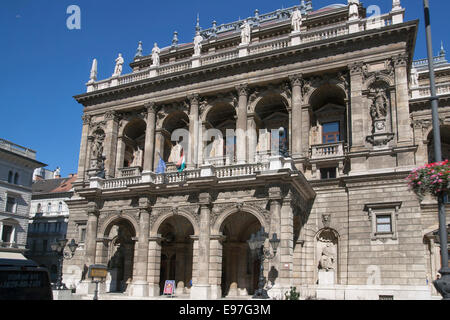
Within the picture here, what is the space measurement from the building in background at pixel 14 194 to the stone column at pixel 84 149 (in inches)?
670

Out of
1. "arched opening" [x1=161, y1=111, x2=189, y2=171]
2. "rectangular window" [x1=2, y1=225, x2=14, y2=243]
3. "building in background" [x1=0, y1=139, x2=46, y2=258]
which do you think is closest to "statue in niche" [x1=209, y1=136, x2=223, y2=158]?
"arched opening" [x1=161, y1=111, x2=189, y2=171]

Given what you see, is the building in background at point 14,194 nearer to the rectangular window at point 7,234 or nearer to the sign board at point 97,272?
the rectangular window at point 7,234

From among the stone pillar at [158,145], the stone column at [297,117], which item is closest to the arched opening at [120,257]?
the stone pillar at [158,145]

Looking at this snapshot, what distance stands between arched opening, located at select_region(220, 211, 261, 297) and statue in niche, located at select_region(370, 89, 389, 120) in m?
10.3

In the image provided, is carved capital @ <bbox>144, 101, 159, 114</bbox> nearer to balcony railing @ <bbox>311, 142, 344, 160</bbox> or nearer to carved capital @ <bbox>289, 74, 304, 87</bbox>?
carved capital @ <bbox>289, 74, 304, 87</bbox>

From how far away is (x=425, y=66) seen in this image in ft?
131

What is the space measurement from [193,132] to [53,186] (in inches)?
1834

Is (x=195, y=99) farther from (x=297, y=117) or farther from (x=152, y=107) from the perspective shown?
(x=297, y=117)

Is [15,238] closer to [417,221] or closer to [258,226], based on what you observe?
[258,226]

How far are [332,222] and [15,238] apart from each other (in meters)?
38.6

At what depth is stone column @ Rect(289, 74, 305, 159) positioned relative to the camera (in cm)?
2914

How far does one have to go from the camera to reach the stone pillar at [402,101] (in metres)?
26.6
